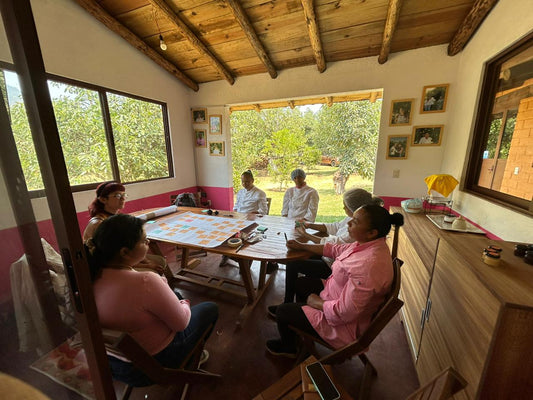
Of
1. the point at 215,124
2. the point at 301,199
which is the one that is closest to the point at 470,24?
the point at 301,199

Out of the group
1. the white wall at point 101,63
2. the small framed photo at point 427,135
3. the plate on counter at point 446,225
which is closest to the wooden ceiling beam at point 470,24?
the small framed photo at point 427,135

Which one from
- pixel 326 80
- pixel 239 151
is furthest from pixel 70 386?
pixel 239 151

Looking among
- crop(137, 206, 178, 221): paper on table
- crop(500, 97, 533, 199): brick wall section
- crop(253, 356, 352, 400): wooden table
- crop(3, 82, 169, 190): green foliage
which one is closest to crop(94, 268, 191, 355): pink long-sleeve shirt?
crop(253, 356, 352, 400): wooden table

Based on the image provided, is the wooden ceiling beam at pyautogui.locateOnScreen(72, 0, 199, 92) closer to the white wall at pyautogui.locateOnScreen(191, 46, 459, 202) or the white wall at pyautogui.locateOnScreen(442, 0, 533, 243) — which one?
the white wall at pyautogui.locateOnScreen(191, 46, 459, 202)

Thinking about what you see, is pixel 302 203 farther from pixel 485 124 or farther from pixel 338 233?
pixel 485 124

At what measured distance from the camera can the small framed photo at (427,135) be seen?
2798 millimetres

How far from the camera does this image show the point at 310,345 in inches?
49.3

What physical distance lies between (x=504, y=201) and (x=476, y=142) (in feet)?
2.79

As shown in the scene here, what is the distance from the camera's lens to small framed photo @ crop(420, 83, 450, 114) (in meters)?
2.69

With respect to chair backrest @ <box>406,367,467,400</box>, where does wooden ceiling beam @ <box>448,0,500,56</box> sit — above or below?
above

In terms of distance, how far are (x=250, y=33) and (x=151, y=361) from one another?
3377 mm

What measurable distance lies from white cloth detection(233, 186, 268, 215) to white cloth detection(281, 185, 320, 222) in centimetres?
32

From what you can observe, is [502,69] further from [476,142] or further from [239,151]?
[239,151]

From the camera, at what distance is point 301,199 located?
2.69 meters
